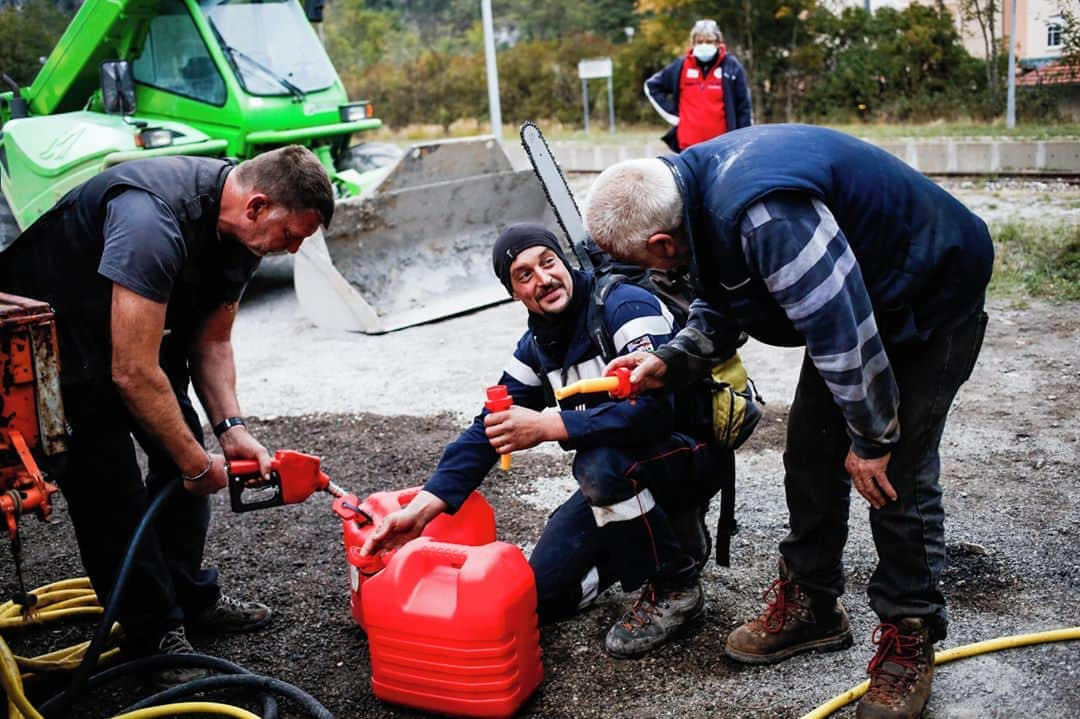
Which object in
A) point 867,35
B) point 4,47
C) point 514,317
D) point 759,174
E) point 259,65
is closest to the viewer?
point 759,174

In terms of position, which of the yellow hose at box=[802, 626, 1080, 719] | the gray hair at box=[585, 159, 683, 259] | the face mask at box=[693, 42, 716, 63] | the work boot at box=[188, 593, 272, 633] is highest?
the face mask at box=[693, 42, 716, 63]

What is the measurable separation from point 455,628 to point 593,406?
77cm

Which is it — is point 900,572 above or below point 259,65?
below

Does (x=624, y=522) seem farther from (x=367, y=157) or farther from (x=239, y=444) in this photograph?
(x=367, y=157)

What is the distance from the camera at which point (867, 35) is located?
19641mm

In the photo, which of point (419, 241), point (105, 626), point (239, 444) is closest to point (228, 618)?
point (239, 444)

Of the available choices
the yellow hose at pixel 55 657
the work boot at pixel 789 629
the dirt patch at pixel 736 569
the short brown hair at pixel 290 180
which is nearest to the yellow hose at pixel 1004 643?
the dirt patch at pixel 736 569

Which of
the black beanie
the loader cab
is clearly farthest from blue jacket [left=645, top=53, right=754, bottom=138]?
the black beanie

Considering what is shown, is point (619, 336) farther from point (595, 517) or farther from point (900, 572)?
point (900, 572)

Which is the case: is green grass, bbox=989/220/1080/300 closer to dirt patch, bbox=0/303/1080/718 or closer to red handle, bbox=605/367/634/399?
dirt patch, bbox=0/303/1080/718

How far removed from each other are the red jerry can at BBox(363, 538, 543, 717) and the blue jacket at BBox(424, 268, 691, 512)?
265 mm

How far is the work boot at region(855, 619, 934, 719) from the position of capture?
2.59 meters

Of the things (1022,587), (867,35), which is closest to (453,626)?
(1022,587)

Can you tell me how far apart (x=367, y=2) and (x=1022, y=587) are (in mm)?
38918
